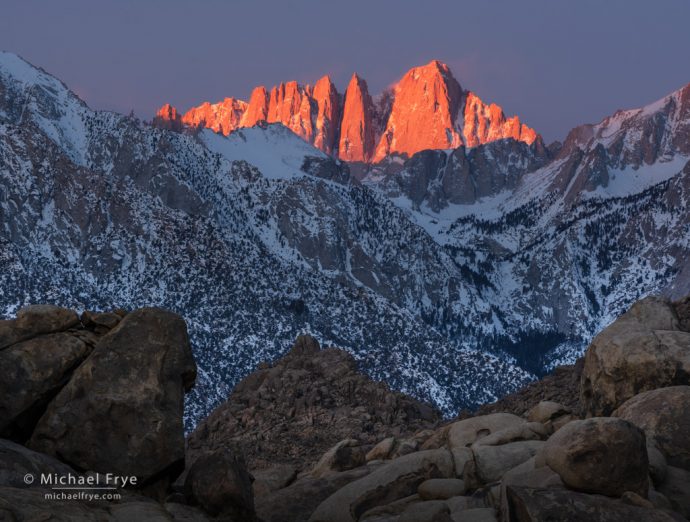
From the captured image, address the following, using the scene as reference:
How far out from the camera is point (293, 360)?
108 metres

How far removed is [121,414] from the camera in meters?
32.5

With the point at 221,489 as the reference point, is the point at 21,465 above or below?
above

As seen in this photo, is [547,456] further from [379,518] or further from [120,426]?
[120,426]

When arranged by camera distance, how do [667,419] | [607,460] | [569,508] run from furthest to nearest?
[667,419] → [607,460] → [569,508]

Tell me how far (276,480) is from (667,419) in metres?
19.1

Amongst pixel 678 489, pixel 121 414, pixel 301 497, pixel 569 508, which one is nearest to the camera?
pixel 569 508

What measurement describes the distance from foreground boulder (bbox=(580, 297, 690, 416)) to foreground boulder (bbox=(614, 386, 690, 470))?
2724 millimetres

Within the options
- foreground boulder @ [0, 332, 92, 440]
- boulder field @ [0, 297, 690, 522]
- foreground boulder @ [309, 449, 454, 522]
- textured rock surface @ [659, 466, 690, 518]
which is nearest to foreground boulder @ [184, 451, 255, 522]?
boulder field @ [0, 297, 690, 522]

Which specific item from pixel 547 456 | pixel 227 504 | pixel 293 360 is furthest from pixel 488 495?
pixel 293 360

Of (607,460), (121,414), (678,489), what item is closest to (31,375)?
(121,414)

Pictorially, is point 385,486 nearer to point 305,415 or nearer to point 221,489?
point 221,489

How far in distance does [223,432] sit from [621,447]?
62.5 meters

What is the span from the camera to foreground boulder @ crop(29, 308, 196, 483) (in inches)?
1266

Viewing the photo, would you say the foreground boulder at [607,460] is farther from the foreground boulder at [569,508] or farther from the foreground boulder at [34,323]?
the foreground boulder at [34,323]
